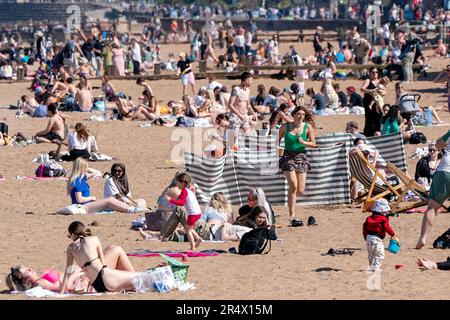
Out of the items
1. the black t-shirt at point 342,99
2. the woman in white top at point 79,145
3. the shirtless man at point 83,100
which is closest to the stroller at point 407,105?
the woman in white top at point 79,145

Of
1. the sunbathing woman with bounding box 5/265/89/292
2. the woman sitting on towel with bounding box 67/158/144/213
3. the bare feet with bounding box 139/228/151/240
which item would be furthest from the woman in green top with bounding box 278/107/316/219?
the sunbathing woman with bounding box 5/265/89/292

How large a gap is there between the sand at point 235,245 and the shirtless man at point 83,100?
603 cm

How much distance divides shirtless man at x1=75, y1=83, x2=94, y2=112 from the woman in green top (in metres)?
13.4

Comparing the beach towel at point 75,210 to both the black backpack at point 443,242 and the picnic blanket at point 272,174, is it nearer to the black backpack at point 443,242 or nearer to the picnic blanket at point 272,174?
the picnic blanket at point 272,174

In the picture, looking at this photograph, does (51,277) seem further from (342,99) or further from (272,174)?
(342,99)

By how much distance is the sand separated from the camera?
1288cm

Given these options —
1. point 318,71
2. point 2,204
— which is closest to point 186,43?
point 318,71

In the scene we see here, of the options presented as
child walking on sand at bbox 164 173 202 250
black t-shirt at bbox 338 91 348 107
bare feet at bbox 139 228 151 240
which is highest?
child walking on sand at bbox 164 173 202 250

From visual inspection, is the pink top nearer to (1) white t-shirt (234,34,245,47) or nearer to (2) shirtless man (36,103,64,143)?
(2) shirtless man (36,103,64,143)

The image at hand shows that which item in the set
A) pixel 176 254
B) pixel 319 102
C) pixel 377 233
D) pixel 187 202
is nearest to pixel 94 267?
pixel 176 254

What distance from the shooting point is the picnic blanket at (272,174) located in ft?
59.7

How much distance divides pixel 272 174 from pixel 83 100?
12749mm

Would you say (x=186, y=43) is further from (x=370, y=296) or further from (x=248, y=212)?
(x=370, y=296)

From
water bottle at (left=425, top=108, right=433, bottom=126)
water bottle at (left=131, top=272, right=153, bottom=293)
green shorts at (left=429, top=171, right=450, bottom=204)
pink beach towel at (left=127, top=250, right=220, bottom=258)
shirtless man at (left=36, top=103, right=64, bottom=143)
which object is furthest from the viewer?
water bottle at (left=425, top=108, right=433, bottom=126)
